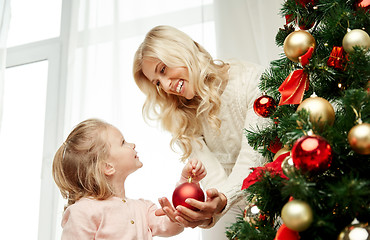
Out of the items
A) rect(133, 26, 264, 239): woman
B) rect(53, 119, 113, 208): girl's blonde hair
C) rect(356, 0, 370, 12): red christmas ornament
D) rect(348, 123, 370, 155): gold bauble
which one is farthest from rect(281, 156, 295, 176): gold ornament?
rect(53, 119, 113, 208): girl's blonde hair

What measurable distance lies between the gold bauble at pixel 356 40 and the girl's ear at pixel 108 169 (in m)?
0.88

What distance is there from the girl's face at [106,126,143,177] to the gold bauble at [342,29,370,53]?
0.86 m

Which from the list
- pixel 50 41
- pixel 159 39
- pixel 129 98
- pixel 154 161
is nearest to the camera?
pixel 159 39

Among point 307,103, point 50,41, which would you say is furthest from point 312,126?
point 50,41

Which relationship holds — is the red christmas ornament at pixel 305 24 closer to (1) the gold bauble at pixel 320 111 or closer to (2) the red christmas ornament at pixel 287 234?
(1) the gold bauble at pixel 320 111

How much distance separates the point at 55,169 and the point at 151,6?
3.59ft

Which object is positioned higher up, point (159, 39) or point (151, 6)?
point (151, 6)

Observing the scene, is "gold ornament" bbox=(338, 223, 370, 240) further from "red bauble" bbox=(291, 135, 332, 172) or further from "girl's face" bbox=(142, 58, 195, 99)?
"girl's face" bbox=(142, 58, 195, 99)

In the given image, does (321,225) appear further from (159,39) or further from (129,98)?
(129,98)

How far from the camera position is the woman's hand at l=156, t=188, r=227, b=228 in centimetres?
106

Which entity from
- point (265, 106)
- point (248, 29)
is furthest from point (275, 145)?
point (248, 29)

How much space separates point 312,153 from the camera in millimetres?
637

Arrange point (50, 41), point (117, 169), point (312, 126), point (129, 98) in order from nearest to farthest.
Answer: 1. point (312, 126)
2. point (117, 169)
3. point (129, 98)
4. point (50, 41)

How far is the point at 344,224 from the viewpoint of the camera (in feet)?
2.21
